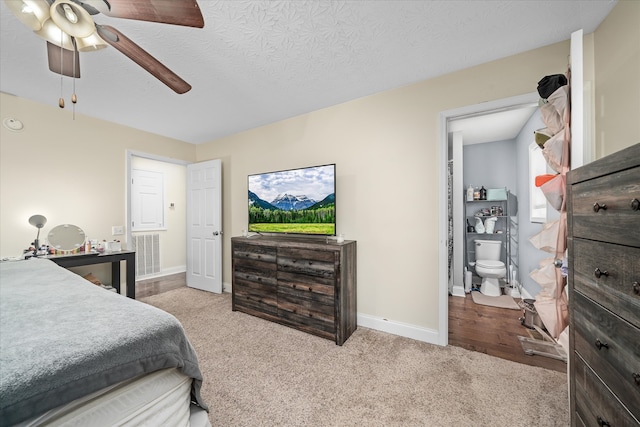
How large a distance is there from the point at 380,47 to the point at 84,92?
Answer: 9.65 ft

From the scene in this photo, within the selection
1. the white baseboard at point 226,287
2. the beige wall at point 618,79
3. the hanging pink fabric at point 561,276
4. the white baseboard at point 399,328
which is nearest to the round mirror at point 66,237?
the white baseboard at point 226,287

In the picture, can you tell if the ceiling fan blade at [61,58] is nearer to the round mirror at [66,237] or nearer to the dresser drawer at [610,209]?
the round mirror at [66,237]

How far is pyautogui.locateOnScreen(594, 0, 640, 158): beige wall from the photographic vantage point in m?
1.33

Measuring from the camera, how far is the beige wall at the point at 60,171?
257 cm

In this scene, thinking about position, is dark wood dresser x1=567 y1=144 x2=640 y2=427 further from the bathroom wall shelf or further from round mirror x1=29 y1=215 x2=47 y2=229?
round mirror x1=29 y1=215 x2=47 y2=229

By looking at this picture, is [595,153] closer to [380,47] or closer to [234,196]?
[380,47]

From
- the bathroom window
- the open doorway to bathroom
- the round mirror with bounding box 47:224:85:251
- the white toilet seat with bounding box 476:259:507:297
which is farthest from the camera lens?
the white toilet seat with bounding box 476:259:507:297

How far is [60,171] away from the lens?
288 cm

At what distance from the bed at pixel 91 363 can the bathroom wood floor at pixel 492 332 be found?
2.27m

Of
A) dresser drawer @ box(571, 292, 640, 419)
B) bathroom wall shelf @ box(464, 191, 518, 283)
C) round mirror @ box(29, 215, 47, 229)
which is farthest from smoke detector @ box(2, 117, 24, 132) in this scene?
bathroom wall shelf @ box(464, 191, 518, 283)

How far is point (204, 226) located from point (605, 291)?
422cm

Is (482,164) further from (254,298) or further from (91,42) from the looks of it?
(91,42)

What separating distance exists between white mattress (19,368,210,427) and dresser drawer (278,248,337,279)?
4.53 feet

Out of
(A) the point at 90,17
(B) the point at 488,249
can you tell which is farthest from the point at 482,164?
(A) the point at 90,17
